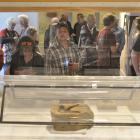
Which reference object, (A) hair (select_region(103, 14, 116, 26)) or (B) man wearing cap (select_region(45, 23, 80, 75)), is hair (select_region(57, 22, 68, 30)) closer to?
(B) man wearing cap (select_region(45, 23, 80, 75))

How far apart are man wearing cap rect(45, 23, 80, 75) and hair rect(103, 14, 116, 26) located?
7.4 inches

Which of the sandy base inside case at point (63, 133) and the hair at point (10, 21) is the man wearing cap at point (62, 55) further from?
the sandy base inside case at point (63, 133)

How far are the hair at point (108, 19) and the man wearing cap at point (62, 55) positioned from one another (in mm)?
188

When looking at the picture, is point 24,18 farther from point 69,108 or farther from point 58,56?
point 69,108

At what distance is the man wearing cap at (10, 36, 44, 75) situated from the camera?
56.9 inches

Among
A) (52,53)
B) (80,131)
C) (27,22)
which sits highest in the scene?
(27,22)

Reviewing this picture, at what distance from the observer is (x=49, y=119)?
743mm

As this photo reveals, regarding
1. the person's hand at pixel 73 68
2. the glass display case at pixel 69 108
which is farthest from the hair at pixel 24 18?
the glass display case at pixel 69 108

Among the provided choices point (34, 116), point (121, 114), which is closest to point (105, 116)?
point (121, 114)

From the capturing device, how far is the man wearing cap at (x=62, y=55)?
54.7 inches

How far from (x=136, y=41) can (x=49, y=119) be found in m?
0.88

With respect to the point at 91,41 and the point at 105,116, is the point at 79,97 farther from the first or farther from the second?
the point at 91,41

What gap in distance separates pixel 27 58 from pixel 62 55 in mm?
183

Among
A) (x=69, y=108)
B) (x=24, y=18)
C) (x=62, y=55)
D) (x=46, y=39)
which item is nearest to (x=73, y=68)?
(x=62, y=55)
